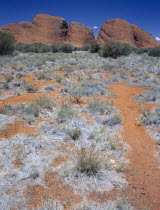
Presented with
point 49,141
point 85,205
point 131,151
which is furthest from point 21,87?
point 85,205

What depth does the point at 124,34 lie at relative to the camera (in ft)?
167

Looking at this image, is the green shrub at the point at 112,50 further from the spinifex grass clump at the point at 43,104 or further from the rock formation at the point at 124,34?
the rock formation at the point at 124,34

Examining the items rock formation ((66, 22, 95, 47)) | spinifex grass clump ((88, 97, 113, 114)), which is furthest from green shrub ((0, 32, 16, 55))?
rock formation ((66, 22, 95, 47))

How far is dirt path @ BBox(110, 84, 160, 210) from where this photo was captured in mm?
2799

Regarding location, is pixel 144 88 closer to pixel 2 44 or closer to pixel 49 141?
pixel 49 141

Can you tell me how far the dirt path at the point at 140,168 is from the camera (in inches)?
110

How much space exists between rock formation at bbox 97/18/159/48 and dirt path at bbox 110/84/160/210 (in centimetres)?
4900

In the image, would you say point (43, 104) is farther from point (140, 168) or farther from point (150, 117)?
point (140, 168)

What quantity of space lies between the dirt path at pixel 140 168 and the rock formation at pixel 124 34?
1929 inches

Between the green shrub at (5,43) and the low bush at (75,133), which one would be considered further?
the green shrub at (5,43)

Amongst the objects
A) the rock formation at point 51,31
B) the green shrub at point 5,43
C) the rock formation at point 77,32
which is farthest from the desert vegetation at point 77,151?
the rock formation at point 77,32

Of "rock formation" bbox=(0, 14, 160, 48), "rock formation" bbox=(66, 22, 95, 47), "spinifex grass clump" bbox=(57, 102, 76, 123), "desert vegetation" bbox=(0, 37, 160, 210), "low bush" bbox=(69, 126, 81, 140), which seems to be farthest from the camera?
"rock formation" bbox=(66, 22, 95, 47)

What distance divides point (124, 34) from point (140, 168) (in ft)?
175

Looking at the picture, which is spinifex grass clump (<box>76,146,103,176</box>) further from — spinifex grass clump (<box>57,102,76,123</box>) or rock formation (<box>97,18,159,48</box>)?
rock formation (<box>97,18,159,48</box>)
